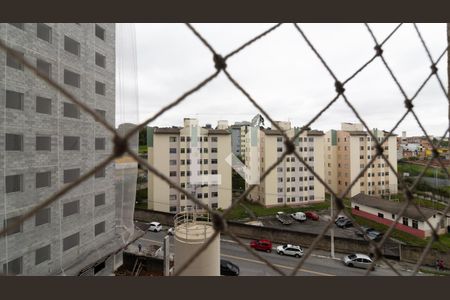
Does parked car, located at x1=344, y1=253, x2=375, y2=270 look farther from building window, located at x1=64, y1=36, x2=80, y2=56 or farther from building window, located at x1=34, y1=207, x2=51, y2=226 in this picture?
building window, located at x1=64, y1=36, x2=80, y2=56

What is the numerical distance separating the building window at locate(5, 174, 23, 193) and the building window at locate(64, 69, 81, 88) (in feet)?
4.41

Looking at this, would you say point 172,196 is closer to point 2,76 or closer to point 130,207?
point 130,207

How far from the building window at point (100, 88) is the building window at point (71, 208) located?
1683 millimetres

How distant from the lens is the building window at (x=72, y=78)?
3.44 m

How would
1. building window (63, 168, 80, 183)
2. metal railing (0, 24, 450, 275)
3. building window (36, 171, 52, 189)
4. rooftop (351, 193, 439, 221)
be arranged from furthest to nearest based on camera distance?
1. rooftop (351, 193, 439, 221)
2. building window (63, 168, 80, 183)
3. building window (36, 171, 52, 189)
4. metal railing (0, 24, 450, 275)

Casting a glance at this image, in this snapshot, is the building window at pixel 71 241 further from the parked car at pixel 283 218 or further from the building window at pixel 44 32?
the parked car at pixel 283 218

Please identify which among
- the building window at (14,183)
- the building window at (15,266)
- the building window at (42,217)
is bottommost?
the building window at (15,266)

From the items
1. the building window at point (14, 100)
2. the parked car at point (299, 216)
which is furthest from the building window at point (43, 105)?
the parked car at point (299, 216)

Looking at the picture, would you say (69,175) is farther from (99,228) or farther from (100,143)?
(99,228)

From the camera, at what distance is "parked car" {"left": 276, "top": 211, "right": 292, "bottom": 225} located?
875 centimetres

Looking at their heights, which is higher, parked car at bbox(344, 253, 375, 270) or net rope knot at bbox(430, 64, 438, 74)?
net rope knot at bbox(430, 64, 438, 74)

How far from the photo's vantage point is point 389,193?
1059cm

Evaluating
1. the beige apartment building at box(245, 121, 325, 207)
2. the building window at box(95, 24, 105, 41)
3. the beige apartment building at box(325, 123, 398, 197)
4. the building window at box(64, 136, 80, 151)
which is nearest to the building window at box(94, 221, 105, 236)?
the building window at box(64, 136, 80, 151)

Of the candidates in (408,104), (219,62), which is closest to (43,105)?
(219,62)
